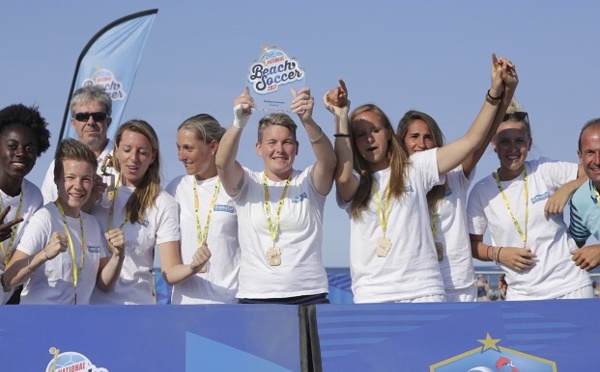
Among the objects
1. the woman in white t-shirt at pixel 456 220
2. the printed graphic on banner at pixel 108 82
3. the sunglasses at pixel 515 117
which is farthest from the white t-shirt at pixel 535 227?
the printed graphic on banner at pixel 108 82

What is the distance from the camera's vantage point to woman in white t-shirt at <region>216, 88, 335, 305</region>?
18.1ft

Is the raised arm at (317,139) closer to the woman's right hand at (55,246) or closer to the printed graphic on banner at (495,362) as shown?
the printed graphic on banner at (495,362)

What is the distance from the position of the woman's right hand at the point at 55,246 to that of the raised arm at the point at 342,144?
1.87 meters

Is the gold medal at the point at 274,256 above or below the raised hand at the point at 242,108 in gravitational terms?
below

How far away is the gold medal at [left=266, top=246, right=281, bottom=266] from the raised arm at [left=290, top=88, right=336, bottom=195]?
57 centimetres

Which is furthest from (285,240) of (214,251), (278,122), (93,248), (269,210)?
(93,248)

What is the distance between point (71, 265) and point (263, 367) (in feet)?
5.42

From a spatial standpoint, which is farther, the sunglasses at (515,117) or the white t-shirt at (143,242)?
the sunglasses at (515,117)

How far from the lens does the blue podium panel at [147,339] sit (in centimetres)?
465

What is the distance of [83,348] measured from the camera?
4660 mm

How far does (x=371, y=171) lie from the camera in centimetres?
580

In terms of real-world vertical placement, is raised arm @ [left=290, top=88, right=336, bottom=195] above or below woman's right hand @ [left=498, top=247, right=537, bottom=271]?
above

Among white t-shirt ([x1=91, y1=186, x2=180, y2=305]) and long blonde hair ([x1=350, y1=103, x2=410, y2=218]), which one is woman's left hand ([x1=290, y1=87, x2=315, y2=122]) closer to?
long blonde hair ([x1=350, y1=103, x2=410, y2=218])

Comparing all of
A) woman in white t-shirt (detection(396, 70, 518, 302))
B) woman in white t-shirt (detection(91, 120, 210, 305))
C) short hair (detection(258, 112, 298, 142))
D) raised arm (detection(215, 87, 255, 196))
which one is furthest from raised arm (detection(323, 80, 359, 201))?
woman in white t-shirt (detection(91, 120, 210, 305))
